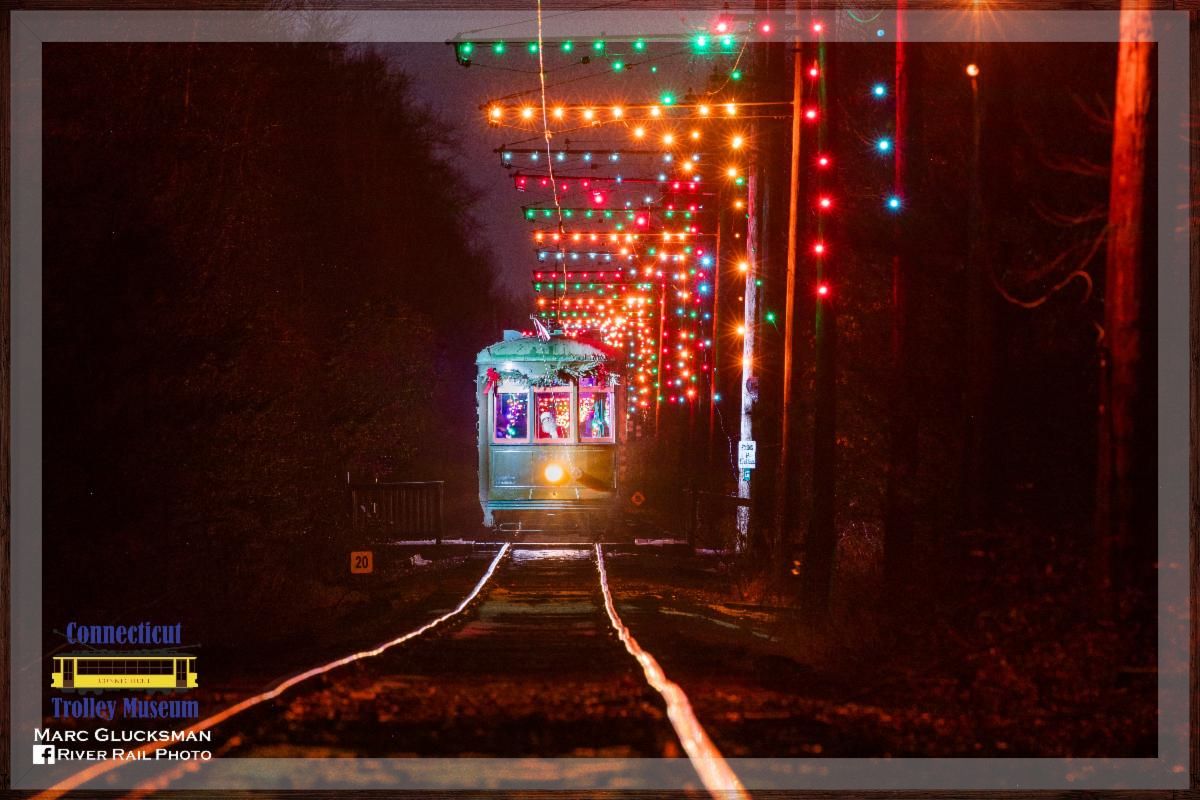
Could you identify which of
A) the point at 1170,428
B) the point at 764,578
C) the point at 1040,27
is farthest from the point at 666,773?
the point at 764,578

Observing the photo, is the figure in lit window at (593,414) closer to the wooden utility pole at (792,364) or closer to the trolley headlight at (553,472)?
the trolley headlight at (553,472)

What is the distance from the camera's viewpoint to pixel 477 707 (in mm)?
9156

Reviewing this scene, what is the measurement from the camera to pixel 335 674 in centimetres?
1076

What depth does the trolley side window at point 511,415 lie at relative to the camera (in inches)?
1123

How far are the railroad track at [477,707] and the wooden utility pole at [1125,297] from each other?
129 inches

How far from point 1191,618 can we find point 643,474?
158ft

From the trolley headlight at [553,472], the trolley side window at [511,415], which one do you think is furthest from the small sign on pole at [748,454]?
the trolley side window at [511,415]

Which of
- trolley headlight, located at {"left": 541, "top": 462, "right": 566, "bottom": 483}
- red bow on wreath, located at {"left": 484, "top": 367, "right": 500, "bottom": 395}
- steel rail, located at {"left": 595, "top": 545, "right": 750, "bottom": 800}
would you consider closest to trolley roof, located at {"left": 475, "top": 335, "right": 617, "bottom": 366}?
red bow on wreath, located at {"left": 484, "top": 367, "right": 500, "bottom": 395}

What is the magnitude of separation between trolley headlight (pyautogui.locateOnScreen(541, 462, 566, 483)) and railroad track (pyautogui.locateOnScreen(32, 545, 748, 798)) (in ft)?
45.6

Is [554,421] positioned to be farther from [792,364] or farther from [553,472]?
[792,364]

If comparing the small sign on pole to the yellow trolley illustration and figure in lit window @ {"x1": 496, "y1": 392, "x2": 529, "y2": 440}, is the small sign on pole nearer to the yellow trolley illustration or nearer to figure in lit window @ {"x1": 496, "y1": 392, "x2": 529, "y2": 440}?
figure in lit window @ {"x1": 496, "y1": 392, "x2": 529, "y2": 440}

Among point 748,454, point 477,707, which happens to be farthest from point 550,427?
point 477,707

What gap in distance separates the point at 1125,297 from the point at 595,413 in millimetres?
20014

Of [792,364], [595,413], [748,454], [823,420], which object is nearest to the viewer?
[823,420]
